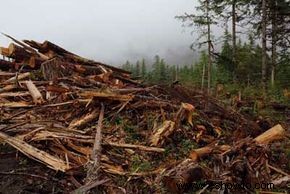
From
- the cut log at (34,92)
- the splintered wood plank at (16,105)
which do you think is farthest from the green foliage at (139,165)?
the splintered wood plank at (16,105)

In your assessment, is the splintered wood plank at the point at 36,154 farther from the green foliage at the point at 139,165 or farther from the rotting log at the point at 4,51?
the rotting log at the point at 4,51

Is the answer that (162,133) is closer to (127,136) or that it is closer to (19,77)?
(127,136)

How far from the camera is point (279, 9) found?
77.8ft

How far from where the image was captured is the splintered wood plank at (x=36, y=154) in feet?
20.0

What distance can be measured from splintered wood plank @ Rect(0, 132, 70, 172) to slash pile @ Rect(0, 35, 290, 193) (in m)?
0.02

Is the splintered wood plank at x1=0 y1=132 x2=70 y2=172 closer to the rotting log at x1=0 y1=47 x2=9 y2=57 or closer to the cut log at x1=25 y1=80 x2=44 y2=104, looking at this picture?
the cut log at x1=25 y1=80 x2=44 y2=104

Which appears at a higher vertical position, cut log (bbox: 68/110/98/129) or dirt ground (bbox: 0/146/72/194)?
cut log (bbox: 68/110/98/129)

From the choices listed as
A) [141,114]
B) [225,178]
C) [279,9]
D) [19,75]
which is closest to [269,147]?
[225,178]

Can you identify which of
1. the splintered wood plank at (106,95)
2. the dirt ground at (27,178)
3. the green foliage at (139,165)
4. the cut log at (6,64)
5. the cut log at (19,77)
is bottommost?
the green foliage at (139,165)

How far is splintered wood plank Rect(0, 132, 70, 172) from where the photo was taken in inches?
240

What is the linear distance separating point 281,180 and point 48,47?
743cm

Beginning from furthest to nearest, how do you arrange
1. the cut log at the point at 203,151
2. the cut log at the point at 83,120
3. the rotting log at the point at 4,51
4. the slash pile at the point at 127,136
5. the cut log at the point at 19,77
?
1. the rotting log at the point at 4,51
2. the cut log at the point at 19,77
3. the cut log at the point at 83,120
4. the cut log at the point at 203,151
5. the slash pile at the point at 127,136

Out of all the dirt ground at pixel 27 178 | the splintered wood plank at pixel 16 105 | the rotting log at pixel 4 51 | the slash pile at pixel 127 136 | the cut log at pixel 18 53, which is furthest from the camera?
the rotting log at pixel 4 51

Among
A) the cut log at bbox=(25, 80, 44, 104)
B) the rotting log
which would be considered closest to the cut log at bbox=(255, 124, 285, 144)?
the cut log at bbox=(25, 80, 44, 104)
